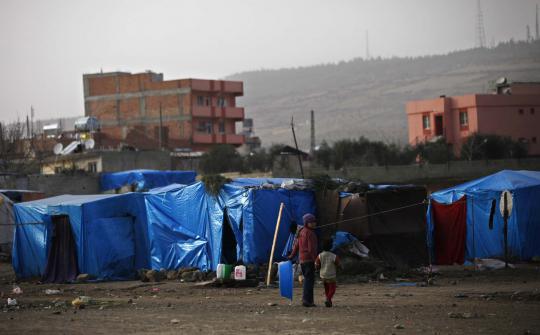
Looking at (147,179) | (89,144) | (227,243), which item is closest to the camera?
(227,243)

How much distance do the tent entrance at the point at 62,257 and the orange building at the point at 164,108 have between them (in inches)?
1817

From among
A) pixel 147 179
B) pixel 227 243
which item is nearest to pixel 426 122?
pixel 147 179

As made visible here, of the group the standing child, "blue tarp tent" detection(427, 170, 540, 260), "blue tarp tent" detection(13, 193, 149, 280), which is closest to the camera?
the standing child

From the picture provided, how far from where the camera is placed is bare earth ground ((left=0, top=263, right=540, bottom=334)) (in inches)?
396

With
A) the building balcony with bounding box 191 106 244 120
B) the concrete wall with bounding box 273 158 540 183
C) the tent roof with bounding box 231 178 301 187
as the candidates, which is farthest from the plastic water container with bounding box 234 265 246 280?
the building balcony with bounding box 191 106 244 120

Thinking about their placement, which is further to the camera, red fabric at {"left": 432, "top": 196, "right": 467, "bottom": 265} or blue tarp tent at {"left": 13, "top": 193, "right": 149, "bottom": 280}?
red fabric at {"left": 432, "top": 196, "right": 467, "bottom": 265}

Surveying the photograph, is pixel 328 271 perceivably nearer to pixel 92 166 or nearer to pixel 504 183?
pixel 504 183

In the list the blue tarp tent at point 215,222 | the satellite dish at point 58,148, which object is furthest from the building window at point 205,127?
the blue tarp tent at point 215,222

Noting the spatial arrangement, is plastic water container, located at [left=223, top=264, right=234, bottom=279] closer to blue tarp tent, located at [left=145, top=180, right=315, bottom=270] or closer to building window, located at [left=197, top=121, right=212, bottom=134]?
blue tarp tent, located at [left=145, top=180, right=315, bottom=270]

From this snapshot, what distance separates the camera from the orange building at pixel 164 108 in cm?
6850

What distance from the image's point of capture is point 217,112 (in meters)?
70.8

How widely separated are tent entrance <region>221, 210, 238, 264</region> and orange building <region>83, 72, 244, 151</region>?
47.5m

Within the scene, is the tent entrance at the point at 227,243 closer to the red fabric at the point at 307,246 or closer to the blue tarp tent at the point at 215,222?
the blue tarp tent at the point at 215,222

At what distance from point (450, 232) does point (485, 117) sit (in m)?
46.4
